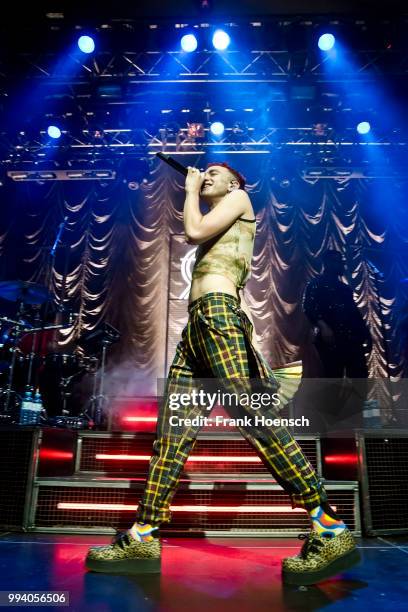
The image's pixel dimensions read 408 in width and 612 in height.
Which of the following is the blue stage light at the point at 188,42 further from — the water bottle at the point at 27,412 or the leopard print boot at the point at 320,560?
the leopard print boot at the point at 320,560

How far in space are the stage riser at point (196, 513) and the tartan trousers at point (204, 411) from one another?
1139mm

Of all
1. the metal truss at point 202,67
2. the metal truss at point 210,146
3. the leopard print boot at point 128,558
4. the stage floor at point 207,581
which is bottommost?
the stage floor at point 207,581

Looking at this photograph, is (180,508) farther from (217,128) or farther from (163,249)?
(217,128)

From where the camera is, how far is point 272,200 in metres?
9.17

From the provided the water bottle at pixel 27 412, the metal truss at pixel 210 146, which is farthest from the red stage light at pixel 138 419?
the metal truss at pixel 210 146

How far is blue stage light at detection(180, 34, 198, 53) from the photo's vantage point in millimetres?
6691

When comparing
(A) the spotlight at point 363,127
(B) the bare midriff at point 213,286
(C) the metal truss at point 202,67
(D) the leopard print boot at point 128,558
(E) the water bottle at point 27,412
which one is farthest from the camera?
(A) the spotlight at point 363,127

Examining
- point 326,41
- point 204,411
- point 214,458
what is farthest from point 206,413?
point 326,41

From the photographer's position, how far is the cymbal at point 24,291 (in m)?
5.41

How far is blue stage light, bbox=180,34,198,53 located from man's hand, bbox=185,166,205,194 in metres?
5.63

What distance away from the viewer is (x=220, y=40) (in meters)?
6.67

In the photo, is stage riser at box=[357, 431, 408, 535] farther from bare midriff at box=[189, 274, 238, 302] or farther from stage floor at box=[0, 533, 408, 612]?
bare midriff at box=[189, 274, 238, 302]

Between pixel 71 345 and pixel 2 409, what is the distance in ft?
9.61

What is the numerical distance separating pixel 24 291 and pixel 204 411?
434 centimetres
